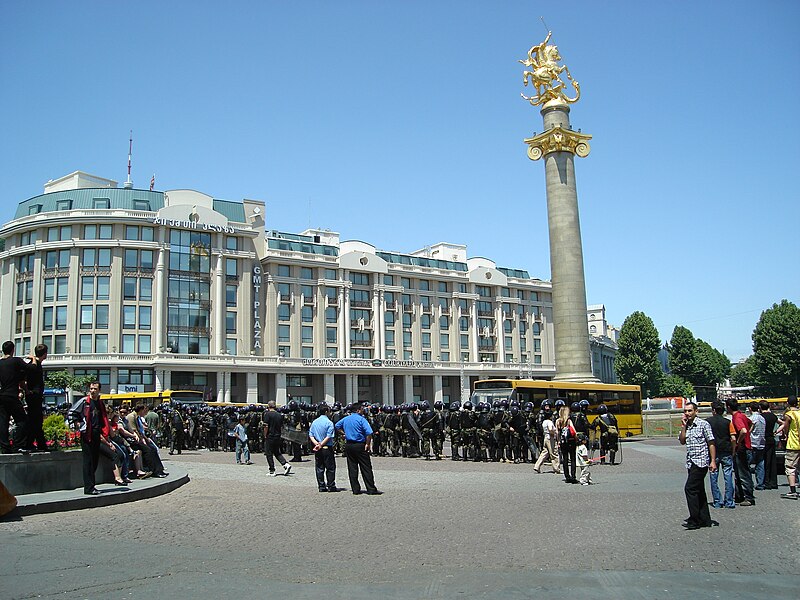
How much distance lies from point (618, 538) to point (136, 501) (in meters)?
9.05

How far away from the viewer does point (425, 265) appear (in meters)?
88.5

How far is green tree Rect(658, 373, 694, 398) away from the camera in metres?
101

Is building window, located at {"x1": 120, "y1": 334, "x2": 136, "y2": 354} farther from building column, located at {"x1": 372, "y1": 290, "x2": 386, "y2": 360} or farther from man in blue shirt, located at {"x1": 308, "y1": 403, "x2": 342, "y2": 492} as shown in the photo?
man in blue shirt, located at {"x1": 308, "y1": 403, "x2": 342, "y2": 492}

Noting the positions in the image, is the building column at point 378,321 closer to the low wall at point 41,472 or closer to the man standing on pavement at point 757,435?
the man standing on pavement at point 757,435

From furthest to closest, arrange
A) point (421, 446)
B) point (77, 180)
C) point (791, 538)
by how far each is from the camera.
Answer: point (77, 180) < point (421, 446) < point (791, 538)

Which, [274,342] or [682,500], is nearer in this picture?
[682,500]

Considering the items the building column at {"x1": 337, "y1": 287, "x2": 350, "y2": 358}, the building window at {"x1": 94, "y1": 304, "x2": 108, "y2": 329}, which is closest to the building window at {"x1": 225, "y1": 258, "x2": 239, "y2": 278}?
the building window at {"x1": 94, "y1": 304, "x2": 108, "y2": 329}

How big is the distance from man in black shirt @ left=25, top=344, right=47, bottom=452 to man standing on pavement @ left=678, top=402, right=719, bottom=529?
35.0 ft

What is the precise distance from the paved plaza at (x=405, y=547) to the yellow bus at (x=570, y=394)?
61.2 feet

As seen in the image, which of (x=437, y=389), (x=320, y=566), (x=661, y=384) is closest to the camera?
(x=320, y=566)

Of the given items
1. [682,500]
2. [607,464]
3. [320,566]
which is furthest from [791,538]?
[607,464]

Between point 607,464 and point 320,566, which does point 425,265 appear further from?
point 320,566

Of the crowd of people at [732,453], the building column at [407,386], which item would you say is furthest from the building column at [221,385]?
the crowd of people at [732,453]

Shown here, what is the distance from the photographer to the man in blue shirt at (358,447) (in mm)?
15398
